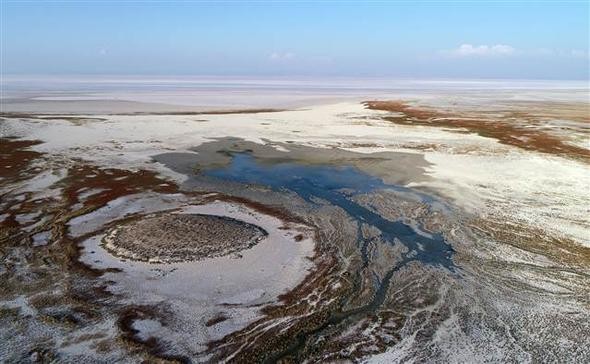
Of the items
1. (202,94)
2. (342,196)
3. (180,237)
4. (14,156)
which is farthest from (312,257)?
(202,94)

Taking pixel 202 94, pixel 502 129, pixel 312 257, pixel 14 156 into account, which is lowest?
pixel 312 257

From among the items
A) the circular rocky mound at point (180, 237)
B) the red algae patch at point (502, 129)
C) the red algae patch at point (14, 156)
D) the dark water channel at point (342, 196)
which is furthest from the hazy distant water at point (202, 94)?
the circular rocky mound at point (180, 237)

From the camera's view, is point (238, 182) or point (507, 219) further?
point (238, 182)

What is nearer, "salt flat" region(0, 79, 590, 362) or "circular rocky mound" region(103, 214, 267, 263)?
"salt flat" region(0, 79, 590, 362)

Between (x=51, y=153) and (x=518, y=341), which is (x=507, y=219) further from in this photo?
(x=51, y=153)

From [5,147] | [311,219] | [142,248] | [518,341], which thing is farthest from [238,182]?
[5,147]

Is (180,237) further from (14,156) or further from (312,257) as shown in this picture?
(14,156)

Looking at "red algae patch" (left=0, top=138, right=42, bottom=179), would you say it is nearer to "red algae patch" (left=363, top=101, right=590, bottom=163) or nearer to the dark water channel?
the dark water channel

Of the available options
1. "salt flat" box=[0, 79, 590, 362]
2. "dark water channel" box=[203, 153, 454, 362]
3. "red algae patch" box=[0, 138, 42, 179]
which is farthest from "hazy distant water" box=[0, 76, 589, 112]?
"dark water channel" box=[203, 153, 454, 362]
